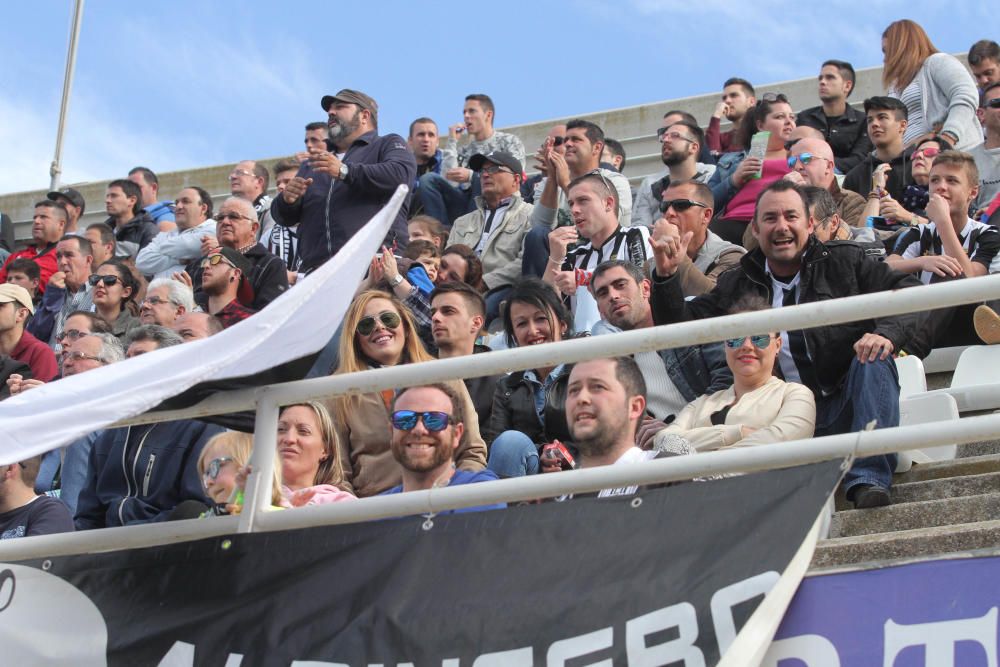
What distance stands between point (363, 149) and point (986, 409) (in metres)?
4.77

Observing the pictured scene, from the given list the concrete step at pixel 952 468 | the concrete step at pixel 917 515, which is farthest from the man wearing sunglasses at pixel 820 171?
the concrete step at pixel 917 515

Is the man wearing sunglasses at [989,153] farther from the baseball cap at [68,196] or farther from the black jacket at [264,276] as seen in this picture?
the baseball cap at [68,196]

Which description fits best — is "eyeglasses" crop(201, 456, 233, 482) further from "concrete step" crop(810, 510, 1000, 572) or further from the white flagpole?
the white flagpole

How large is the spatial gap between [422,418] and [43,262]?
26.8ft

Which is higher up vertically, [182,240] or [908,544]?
[182,240]

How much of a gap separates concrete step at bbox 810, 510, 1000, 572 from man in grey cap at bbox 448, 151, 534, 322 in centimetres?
520

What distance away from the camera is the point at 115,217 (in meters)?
12.7

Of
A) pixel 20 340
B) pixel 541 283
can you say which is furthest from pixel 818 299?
pixel 20 340

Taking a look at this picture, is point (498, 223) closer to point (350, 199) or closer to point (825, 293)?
point (350, 199)

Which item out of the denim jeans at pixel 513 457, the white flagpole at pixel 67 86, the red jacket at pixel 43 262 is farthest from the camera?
the white flagpole at pixel 67 86

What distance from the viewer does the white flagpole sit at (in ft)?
53.9

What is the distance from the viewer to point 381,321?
6438 mm

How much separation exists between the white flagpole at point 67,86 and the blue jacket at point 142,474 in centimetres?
1069

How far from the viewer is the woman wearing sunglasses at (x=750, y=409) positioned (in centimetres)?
528
